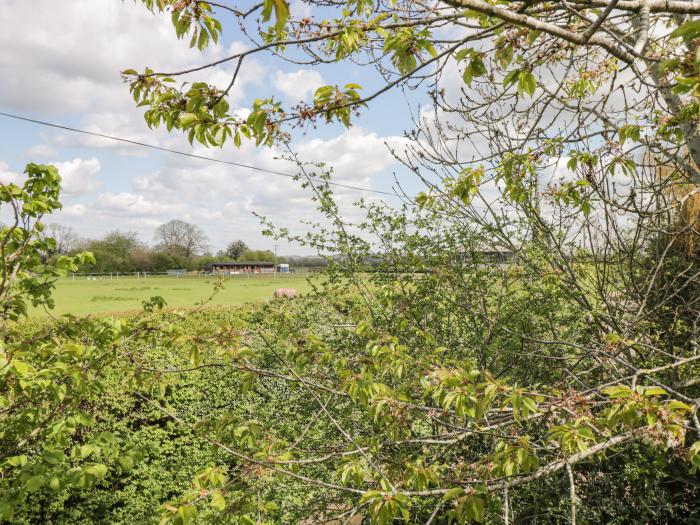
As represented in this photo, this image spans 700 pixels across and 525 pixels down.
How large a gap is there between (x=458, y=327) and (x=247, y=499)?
2.89m

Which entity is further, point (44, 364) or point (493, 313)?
point (493, 313)

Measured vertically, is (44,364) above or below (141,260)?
below

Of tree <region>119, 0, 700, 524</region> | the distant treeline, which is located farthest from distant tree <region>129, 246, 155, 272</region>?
tree <region>119, 0, 700, 524</region>

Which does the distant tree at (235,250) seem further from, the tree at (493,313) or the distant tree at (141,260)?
the tree at (493,313)

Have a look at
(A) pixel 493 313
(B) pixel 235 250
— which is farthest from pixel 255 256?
(A) pixel 493 313

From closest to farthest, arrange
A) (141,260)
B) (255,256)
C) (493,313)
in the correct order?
(493,313) → (141,260) → (255,256)

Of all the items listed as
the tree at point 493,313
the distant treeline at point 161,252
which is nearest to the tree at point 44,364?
the tree at point 493,313

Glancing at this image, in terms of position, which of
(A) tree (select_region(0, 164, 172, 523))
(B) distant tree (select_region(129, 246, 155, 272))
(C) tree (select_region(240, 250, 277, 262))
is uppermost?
(C) tree (select_region(240, 250, 277, 262))

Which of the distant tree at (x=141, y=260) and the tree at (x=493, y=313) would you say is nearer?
the tree at (x=493, y=313)

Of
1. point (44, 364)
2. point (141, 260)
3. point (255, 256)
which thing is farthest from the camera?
point (255, 256)

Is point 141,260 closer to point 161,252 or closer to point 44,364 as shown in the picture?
point 161,252

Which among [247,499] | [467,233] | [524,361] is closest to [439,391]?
[247,499]

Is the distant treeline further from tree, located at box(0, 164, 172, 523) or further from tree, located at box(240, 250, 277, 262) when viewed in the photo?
tree, located at box(0, 164, 172, 523)

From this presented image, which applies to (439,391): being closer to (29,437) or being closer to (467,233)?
(29,437)
